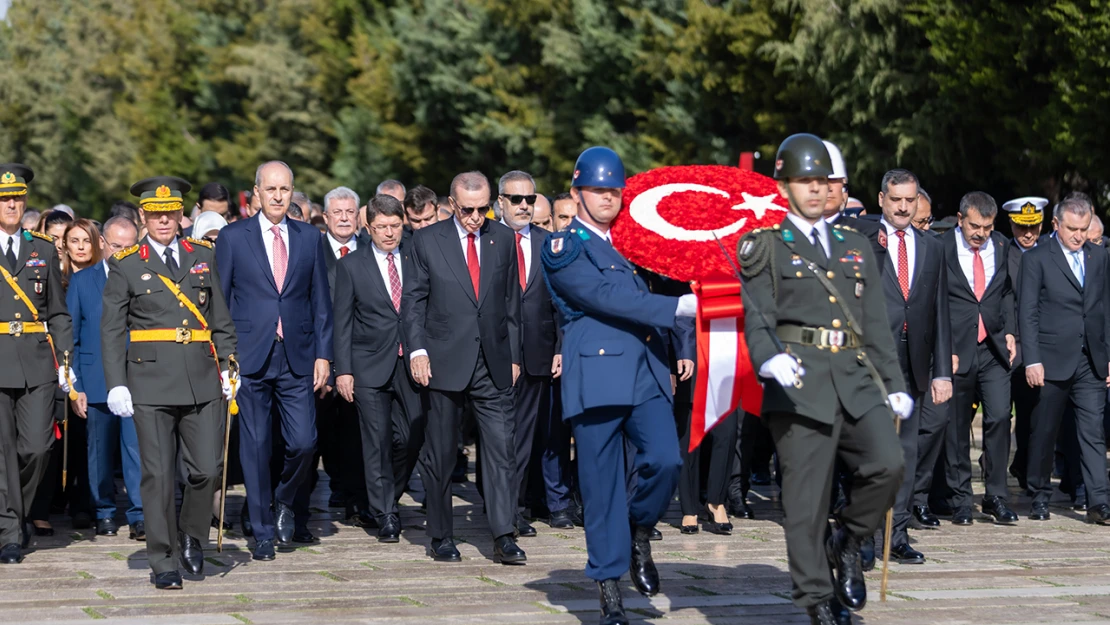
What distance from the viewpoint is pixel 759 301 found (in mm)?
7242

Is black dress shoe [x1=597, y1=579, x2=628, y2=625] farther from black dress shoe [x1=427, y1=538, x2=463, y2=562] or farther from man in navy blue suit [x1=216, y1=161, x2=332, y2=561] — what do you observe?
man in navy blue suit [x1=216, y1=161, x2=332, y2=561]

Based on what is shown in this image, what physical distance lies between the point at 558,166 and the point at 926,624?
3401cm

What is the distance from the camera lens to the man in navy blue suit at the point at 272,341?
9914 mm

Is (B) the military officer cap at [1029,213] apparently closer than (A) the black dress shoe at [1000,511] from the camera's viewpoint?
No

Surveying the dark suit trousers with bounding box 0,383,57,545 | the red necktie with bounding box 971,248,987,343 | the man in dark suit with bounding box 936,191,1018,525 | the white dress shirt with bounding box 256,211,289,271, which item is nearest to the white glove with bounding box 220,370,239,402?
the white dress shirt with bounding box 256,211,289,271

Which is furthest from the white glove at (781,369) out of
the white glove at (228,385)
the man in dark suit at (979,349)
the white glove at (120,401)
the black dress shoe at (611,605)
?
the man in dark suit at (979,349)

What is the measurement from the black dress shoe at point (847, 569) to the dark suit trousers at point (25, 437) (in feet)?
16.4

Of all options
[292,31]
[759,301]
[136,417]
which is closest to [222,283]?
[136,417]

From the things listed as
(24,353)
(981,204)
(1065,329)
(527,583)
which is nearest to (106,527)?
(24,353)

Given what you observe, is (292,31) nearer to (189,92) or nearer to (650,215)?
(189,92)

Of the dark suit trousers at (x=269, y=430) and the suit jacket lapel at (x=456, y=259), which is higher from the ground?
the suit jacket lapel at (x=456, y=259)

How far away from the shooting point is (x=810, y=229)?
7.35 metres

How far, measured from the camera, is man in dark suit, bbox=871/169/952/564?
32.9 feet

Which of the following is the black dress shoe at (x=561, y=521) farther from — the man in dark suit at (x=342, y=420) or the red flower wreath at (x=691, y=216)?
the red flower wreath at (x=691, y=216)
